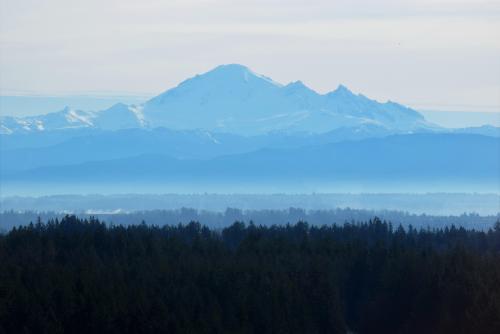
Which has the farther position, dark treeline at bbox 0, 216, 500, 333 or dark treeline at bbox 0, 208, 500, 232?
dark treeline at bbox 0, 208, 500, 232

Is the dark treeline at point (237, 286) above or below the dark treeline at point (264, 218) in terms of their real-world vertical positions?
below

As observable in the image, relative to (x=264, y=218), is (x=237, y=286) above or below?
below

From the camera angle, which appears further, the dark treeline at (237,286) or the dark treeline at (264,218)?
the dark treeline at (264,218)

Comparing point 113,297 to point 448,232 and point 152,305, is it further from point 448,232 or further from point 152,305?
point 448,232

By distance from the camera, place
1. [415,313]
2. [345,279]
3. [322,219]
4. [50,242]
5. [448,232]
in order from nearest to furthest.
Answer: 1. [415,313]
2. [345,279]
3. [50,242]
4. [448,232]
5. [322,219]

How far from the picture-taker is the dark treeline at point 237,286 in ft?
91.7

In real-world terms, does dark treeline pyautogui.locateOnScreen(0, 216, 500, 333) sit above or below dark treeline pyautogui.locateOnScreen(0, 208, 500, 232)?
below

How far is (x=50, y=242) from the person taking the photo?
41.0m

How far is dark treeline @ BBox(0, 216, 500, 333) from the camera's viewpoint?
27953mm

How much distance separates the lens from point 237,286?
106 feet

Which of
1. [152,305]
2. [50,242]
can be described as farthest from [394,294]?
[50,242]

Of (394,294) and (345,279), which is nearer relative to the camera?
(394,294)

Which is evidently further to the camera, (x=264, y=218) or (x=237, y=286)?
(x=264, y=218)

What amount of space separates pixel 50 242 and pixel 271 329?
1204 centimetres
